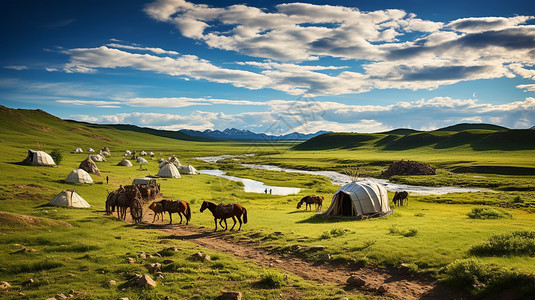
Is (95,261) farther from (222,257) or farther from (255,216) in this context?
(255,216)

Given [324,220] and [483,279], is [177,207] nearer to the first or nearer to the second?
[324,220]

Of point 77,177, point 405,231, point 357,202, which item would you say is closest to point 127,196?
point 357,202

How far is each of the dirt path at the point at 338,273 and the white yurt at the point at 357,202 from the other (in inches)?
456

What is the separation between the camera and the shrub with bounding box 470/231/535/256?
14.1 metres

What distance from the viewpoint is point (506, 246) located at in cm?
1434

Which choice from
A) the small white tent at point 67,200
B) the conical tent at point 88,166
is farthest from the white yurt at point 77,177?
the small white tent at point 67,200

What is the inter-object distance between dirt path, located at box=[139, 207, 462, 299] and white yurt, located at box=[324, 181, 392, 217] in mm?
11588

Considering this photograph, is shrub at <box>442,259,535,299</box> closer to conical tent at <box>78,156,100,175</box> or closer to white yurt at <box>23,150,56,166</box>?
conical tent at <box>78,156,100,175</box>

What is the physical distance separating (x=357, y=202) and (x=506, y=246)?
44.5 feet

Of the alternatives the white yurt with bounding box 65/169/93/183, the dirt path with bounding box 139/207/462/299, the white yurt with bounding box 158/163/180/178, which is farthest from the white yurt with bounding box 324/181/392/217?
the white yurt with bounding box 158/163/180/178

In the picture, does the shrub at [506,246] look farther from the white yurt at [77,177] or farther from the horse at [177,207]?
the white yurt at [77,177]

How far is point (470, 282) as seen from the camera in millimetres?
11688

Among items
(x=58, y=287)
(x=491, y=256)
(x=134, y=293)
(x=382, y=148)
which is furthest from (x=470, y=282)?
(x=382, y=148)

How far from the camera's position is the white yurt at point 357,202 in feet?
90.5
